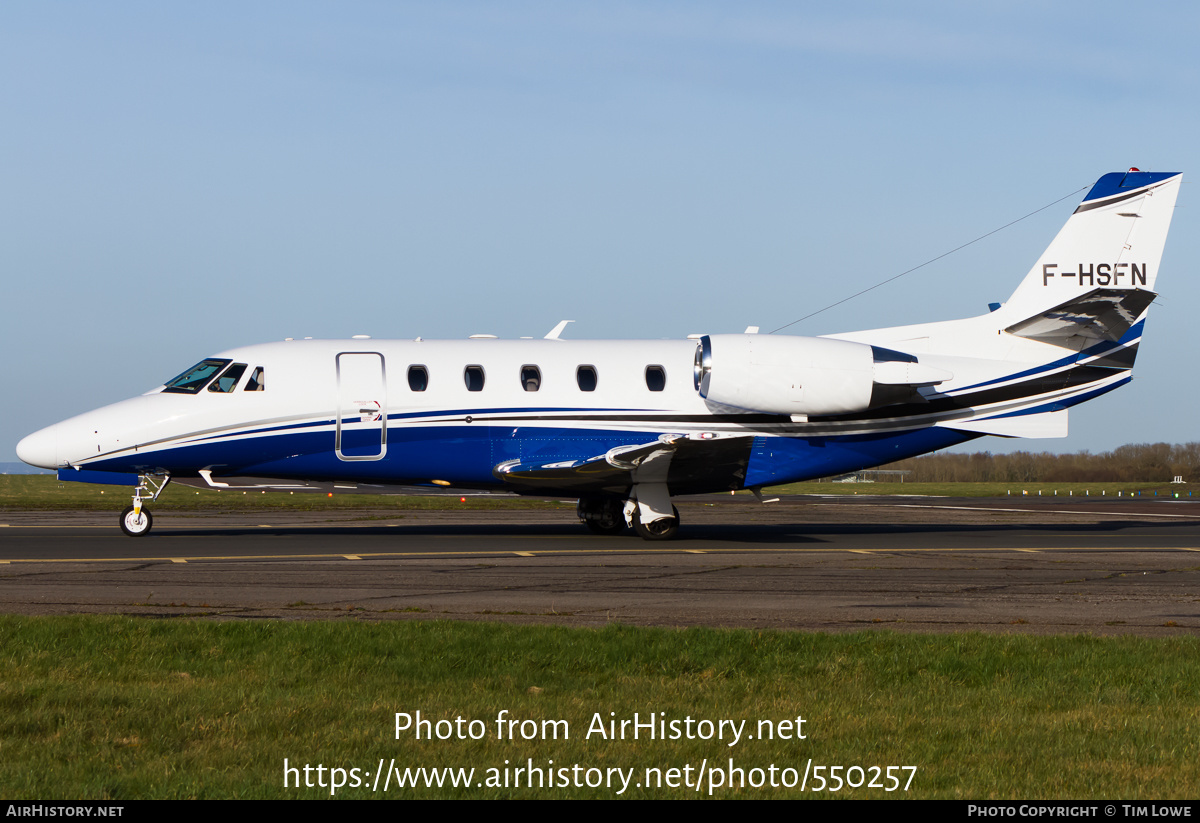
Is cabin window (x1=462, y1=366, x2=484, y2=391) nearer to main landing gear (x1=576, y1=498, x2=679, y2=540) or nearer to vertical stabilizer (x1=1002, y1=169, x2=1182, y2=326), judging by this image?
main landing gear (x1=576, y1=498, x2=679, y2=540)

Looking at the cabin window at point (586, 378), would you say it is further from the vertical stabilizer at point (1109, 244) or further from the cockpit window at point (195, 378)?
the vertical stabilizer at point (1109, 244)

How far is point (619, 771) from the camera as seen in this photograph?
566 centimetres

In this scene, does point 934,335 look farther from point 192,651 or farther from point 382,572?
point 192,651

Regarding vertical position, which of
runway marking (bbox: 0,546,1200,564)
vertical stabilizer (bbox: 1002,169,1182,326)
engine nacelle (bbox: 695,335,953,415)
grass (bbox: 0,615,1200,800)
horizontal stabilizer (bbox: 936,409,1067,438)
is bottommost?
runway marking (bbox: 0,546,1200,564)

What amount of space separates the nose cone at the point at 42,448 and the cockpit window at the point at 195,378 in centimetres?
215

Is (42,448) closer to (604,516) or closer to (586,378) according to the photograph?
(586,378)

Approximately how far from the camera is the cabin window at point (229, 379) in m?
21.3

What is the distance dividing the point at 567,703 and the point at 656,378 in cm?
1503

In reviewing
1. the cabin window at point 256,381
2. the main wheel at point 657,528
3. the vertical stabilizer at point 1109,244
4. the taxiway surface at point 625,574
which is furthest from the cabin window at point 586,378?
the vertical stabilizer at point 1109,244

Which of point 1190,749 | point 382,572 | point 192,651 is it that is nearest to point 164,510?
point 382,572

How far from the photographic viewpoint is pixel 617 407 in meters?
21.7

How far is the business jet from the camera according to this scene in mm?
21000

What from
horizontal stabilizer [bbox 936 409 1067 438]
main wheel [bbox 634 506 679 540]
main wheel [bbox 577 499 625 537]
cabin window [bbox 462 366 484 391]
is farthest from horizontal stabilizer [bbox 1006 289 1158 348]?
cabin window [bbox 462 366 484 391]

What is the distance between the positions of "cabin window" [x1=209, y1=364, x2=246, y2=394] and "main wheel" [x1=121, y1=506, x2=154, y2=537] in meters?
2.68
